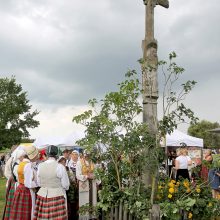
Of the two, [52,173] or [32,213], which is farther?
[32,213]

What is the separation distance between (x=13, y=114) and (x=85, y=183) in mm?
46799

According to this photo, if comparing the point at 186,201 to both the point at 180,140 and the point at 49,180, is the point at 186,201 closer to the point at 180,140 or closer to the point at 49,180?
the point at 49,180

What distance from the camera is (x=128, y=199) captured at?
570 centimetres

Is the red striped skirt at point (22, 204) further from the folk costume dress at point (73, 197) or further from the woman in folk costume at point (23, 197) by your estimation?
the folk costume dress at point (73, 197)

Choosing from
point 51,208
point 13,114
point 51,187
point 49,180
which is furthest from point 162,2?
point 13,114

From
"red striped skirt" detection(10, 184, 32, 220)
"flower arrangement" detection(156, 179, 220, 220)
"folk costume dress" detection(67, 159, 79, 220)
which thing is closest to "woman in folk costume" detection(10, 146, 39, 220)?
"red striped skirt" detection(10, 184, 32, 220)

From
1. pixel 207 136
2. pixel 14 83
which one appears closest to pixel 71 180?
pixel 14 83

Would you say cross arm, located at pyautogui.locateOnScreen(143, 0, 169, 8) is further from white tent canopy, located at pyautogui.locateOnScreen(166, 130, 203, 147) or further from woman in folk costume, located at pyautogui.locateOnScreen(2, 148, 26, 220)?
white tent canopy, located at pyautogui.locateOnScreen(166, 130, 203, 147)

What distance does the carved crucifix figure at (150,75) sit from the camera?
5.65m

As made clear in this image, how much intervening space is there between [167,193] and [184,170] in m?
6.42

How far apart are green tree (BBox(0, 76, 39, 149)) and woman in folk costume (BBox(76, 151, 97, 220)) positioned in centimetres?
4488

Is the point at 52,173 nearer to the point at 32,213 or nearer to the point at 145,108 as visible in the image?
the point at 32,213

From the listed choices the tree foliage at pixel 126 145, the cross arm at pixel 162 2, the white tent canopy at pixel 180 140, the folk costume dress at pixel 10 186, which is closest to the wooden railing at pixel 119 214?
the tree foliage at pixel 126 145

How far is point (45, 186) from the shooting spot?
677 cm
